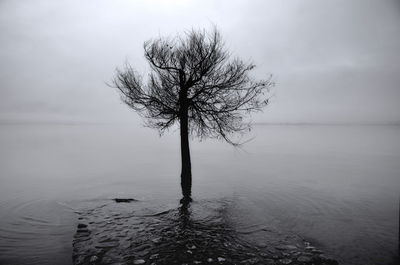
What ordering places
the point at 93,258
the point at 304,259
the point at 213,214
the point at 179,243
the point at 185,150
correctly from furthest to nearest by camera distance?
the point at 185,150 < the point at 213,214 < the point at 179,243 < the point at 304,259 < the point at 93,258

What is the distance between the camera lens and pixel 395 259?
40.4ft

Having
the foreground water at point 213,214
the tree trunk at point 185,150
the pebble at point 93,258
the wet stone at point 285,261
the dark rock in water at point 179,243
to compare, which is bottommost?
the foreground water at point 213,214

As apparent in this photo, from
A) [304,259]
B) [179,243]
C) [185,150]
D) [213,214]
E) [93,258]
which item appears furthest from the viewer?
[185,150]

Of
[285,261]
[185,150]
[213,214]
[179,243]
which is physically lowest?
[213,214]

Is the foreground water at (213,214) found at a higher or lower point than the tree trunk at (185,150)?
lower

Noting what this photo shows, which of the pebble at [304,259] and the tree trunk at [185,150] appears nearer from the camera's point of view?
the pebble at [304,259]

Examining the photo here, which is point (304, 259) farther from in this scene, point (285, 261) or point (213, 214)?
point (213, 214)

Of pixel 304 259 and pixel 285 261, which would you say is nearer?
pixel 285 261

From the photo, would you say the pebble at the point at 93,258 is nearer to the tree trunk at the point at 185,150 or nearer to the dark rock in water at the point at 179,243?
the dark rock in water at the point at 179,243

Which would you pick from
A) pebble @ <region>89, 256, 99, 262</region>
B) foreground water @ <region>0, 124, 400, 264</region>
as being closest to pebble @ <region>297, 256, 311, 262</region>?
foreground water @ <region>0, 124, 400, 264</region>

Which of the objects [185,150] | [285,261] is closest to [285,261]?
[285,261]

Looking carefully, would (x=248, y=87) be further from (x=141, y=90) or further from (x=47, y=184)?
(x=47, y=184)

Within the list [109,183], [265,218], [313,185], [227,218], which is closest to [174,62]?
[227,218]

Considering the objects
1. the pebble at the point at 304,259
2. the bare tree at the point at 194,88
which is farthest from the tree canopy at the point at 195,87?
the pebble at the point at 304,259
